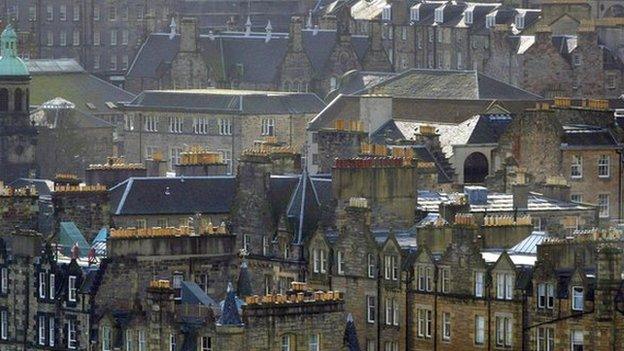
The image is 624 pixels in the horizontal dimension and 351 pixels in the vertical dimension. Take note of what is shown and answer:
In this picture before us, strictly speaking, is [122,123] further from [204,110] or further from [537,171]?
[537,171]

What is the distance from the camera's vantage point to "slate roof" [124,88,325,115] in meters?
184

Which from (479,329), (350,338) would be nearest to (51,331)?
(350,338)

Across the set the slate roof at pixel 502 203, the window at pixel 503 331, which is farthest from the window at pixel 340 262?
the window at pixel 503 331

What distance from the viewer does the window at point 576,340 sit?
10094 centimetres

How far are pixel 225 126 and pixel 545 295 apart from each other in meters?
81.6

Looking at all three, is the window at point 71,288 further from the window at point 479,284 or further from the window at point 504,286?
the window at point 504,286

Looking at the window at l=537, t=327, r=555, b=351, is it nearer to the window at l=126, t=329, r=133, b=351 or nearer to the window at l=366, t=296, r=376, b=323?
the window at l=366, t=296, r=376, b=323

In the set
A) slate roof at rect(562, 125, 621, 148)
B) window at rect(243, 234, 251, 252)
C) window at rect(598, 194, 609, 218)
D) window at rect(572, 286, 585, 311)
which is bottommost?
window at rect(572, 286, 585, 311)

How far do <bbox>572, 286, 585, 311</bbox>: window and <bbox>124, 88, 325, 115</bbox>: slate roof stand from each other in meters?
82.4

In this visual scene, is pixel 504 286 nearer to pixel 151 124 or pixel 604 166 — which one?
pixel 604 166

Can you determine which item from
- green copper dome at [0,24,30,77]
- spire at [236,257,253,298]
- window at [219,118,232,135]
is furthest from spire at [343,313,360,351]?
window at [219,118,232,135]

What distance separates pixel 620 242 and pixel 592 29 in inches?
3544

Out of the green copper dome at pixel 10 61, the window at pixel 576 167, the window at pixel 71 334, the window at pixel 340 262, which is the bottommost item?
the window at pixel 71 334

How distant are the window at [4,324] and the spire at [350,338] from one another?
1485 cm
